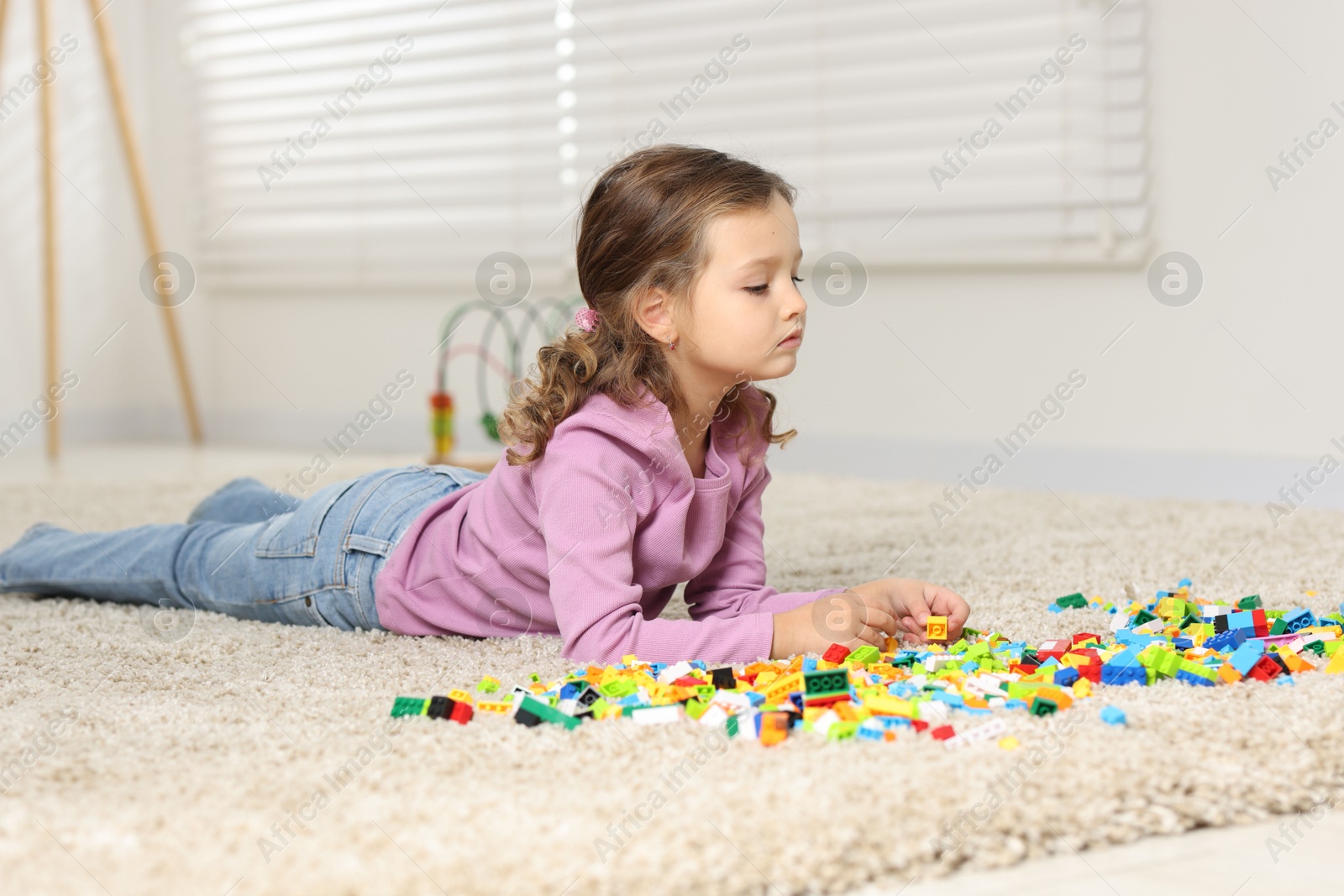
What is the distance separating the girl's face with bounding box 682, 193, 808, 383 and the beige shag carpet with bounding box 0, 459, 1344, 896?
0.30 m

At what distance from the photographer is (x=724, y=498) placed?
1119mm

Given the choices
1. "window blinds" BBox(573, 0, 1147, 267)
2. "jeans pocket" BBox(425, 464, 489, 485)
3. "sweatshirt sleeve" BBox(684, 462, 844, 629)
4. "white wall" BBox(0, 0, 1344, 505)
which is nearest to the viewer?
"sweatshirt sleeve" BBox(684, 462, 844, 629)

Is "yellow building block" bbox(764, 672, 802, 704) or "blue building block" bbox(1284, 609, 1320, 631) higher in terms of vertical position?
"yellow building block" bbox(764, 672, 802, 704)

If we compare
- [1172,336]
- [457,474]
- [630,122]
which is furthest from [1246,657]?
[630,122]

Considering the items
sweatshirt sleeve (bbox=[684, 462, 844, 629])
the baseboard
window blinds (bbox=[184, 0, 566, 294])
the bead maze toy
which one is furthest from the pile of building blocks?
window blinds (bbox=[184, 0, 566, 294])

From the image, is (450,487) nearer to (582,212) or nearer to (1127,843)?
(582,212)

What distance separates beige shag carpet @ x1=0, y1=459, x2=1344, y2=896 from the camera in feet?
2.16

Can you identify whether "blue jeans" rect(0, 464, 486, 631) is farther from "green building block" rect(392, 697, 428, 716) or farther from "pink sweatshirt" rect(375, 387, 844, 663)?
"green building block" rect(392, 697, 428, 716)

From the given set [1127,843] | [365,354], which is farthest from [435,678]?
[365,354]

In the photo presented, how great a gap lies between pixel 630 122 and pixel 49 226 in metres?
1.32

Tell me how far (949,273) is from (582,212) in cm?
132

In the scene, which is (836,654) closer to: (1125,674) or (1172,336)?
(1125,674)

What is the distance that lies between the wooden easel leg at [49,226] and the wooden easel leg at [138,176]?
119 millimetres

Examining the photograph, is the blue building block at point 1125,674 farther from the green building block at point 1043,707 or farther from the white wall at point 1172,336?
the white wall at point 1172,336
